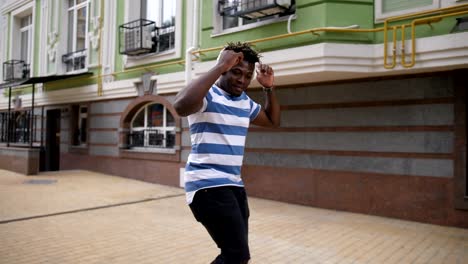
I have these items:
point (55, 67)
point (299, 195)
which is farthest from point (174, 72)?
point (55, 67)

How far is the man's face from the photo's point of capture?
267 cm

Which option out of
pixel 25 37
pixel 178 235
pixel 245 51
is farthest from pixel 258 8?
pixel 25 37

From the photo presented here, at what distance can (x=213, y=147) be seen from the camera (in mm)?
2582

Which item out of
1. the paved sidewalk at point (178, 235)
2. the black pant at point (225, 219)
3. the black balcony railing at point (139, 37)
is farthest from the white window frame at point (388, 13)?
the black balcony railing at point (139, 37)

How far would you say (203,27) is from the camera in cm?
893

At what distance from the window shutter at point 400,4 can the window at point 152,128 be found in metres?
5.76

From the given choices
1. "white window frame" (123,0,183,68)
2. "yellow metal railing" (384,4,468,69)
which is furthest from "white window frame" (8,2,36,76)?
"yellow metal railing" (384,4,468,69)

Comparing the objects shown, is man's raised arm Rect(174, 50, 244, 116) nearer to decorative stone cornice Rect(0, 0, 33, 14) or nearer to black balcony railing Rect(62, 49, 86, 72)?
black balcony railing Rect(62, 49, 86, 72)

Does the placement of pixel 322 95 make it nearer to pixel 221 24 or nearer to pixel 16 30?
pixel 221 24

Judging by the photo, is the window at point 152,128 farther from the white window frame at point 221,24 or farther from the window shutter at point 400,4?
the window shutter at point 400,4

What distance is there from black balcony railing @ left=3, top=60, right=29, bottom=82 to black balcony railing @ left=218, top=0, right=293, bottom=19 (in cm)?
1160

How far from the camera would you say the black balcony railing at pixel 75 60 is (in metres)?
13.7

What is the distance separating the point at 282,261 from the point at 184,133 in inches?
226

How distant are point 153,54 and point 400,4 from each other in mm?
6181
